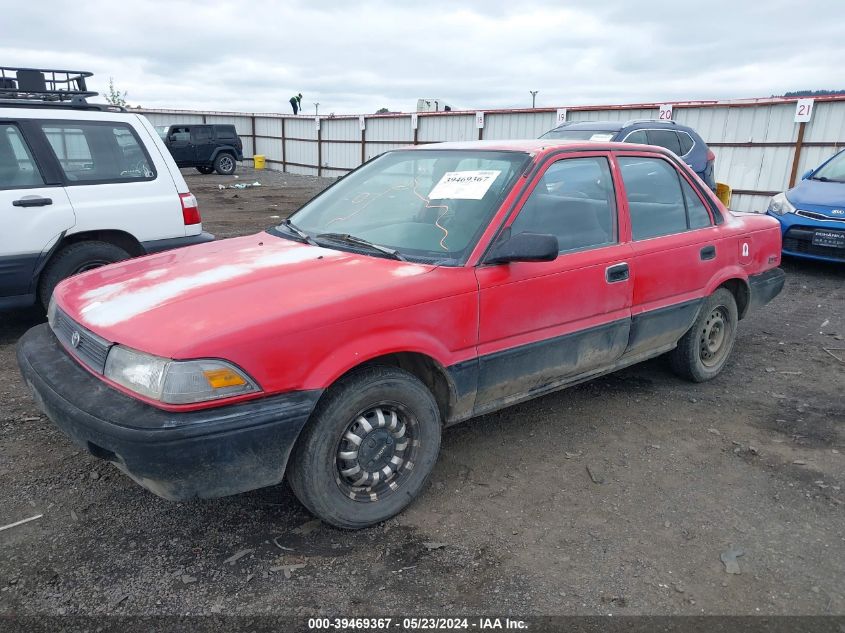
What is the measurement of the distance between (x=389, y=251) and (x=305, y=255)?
415mm

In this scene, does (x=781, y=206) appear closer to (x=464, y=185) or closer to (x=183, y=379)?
(x=464, y=185)

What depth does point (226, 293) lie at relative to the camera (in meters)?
2.68

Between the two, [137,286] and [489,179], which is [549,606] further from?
[137,286]

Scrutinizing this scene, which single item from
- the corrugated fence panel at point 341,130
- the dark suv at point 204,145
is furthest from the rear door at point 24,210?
the corrugated fence panel at point 341,130

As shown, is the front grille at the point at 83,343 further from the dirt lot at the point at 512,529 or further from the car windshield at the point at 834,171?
the car windshield at the point at 834,171

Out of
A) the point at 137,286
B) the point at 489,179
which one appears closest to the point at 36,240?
the point at 137,286

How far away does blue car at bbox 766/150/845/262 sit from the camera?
770 cm

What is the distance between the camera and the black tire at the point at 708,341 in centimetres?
433

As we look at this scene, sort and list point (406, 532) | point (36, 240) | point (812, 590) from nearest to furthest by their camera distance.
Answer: point (812, 590), point (406, 532), point (36, 240)

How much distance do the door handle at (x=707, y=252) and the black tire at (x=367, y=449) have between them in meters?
2.23

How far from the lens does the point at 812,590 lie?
2465 millimetres

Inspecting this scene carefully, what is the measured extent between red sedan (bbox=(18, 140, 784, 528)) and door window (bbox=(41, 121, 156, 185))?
241 cm

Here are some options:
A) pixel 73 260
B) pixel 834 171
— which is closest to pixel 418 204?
pixel 73 260

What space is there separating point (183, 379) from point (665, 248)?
2.85 meters
